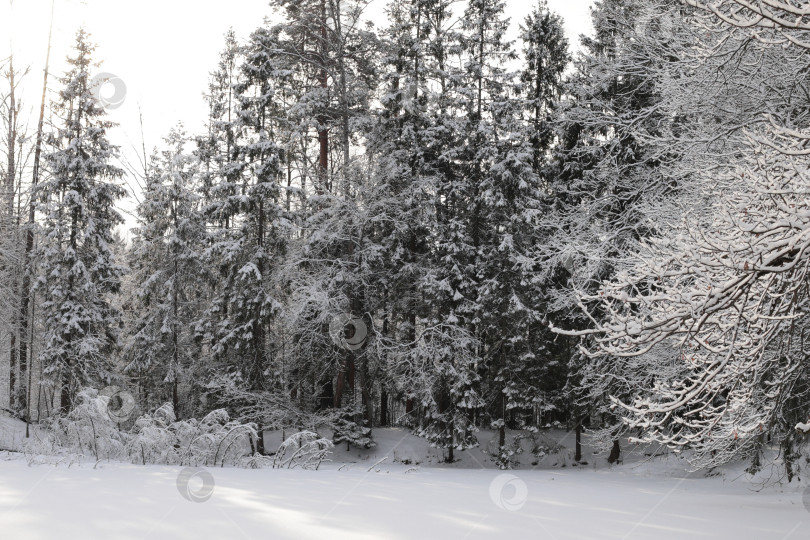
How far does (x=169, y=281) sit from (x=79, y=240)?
11.8ft

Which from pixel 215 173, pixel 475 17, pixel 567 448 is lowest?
pixel 567 448

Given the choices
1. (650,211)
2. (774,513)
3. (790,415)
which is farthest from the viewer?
(650,211)

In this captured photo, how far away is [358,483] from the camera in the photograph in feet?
22.8

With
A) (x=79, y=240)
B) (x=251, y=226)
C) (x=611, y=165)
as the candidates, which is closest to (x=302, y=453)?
(x=251, y=226)

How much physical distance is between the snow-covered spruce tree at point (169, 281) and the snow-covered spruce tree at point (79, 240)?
3.73 ft

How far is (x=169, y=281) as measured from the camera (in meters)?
21.1

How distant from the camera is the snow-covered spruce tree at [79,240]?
65.0ft

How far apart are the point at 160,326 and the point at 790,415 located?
66.8 ft

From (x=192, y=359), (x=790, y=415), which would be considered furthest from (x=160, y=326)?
(x=790, y=415)

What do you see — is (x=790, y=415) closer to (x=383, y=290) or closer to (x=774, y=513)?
(x=774, y=513)

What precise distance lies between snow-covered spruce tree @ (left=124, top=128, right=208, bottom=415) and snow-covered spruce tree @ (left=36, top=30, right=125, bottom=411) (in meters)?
1.14

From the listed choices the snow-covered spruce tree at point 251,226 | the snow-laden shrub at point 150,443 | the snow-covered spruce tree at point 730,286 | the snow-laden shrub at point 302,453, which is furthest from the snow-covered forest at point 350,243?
the snow-covered spruce tree at point 730,286

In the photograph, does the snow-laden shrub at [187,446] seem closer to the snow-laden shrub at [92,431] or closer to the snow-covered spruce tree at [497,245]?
the snow-laden shrub at [92,431]

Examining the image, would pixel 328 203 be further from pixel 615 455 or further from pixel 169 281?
pixel 615 455
